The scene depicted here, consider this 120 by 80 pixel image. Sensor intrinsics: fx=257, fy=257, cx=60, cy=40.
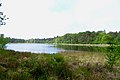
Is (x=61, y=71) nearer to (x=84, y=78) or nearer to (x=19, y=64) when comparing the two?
(x=84, y=78)

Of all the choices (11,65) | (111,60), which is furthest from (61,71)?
(111,60)

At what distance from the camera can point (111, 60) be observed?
15656mm

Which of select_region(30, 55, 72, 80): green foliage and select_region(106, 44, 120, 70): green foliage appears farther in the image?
select_region(106, 44, 120, 70): green foliage

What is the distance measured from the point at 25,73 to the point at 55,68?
4.84 ft

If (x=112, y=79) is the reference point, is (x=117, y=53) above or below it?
above

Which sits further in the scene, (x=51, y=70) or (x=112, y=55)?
(x=112, y=55)

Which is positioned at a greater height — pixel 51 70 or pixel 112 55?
pixel 112 55

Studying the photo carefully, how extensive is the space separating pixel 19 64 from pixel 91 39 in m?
158

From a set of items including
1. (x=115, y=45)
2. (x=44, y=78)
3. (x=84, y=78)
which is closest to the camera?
(x=44, y=78)

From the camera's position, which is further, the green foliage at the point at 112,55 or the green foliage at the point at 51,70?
the green foliage at the point at 112,55

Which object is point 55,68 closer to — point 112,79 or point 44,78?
point 44,78

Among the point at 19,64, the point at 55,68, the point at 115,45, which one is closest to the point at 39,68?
the point at 55,68

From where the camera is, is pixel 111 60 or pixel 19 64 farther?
pixel 111 60

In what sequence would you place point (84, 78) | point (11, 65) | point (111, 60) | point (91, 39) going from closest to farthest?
point (84, 78) < point (11, 65) < point (111, 60) < point (91, 39)
